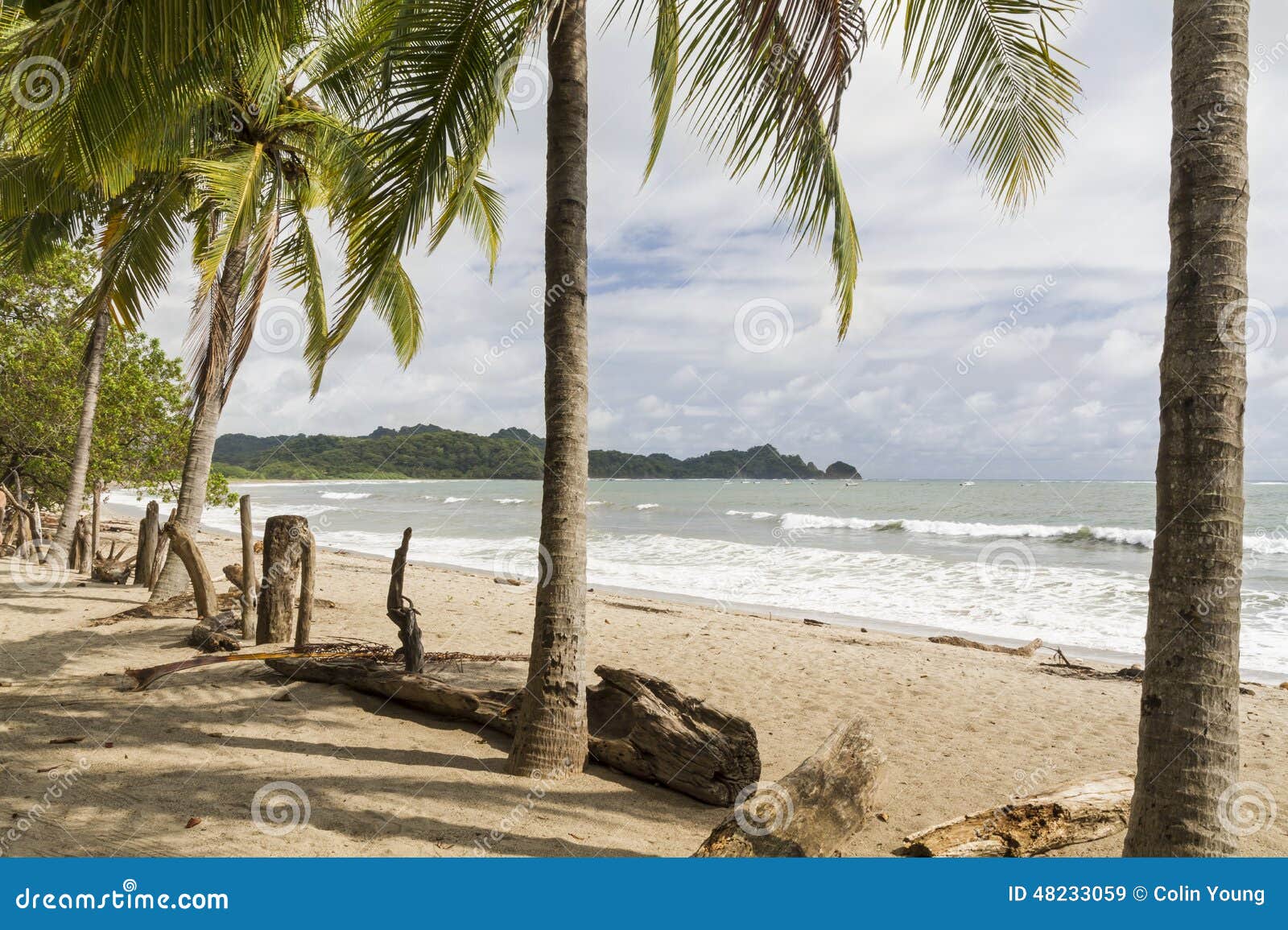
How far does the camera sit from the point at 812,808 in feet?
12.8

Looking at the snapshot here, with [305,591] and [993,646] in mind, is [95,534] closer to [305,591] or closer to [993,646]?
[305,591]

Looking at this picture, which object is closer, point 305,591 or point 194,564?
point 305,591

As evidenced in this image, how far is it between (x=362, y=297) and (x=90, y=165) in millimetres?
2044

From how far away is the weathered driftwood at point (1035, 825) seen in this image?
396 centimetres

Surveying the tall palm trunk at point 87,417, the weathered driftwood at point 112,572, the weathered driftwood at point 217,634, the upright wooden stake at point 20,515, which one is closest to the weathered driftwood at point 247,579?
the weathered driftwood at point 217,634

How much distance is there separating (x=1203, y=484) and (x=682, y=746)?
316 cm

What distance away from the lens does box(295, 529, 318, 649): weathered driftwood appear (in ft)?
23.8

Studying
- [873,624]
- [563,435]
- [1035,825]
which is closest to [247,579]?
[563,435]

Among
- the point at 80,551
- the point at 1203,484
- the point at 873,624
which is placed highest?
the point at 1203,484

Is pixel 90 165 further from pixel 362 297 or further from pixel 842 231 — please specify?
pixel 842 231

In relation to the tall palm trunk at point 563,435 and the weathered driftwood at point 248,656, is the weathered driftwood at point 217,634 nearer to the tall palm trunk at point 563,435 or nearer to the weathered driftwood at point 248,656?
the weathered driftwood at point 248,656

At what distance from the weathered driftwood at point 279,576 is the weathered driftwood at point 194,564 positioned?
987 millimetres

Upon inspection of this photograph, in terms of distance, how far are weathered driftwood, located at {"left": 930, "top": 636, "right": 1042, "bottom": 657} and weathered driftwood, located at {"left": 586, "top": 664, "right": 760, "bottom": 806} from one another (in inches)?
237

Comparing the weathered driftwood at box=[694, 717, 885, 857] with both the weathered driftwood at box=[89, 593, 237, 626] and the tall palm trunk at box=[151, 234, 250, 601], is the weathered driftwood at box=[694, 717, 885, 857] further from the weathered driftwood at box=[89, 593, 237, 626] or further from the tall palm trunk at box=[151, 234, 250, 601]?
the tall palm trunk at box=[151, 234, 250, 601]
